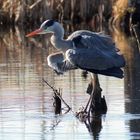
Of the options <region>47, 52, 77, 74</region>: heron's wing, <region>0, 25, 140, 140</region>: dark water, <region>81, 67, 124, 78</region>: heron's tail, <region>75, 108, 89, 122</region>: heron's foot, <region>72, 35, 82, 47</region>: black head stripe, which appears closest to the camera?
<region>0, 25, 140, 140</region>: dark water

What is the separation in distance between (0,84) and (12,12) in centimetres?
2010

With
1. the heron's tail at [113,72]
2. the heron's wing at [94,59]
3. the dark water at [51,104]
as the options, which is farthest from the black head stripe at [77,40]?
the dark water at [51,104]

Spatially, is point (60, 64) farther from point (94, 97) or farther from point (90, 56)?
point (94, 97)

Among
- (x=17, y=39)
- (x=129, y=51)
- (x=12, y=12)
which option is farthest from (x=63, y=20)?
(x=129, y=51)

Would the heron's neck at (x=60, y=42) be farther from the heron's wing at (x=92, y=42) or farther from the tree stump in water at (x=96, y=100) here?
the tree stump in water at (x=96, y=100)

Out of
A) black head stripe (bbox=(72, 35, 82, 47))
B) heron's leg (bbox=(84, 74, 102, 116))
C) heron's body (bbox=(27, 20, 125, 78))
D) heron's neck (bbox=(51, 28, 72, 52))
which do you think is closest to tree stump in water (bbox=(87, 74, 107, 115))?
heron's leg (bbox=(84, 74, 102, 116))

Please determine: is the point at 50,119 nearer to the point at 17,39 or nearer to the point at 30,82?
the point at 30,82

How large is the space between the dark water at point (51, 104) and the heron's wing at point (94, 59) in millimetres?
705

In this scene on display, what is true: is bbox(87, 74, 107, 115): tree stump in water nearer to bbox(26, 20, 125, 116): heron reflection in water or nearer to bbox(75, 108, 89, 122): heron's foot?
bbox(26, 20, 125, 116): heron reflection in water

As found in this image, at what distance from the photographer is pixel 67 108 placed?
41.9 feet

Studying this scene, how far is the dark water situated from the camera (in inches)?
424

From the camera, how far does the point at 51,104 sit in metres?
13.1

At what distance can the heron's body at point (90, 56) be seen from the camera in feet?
40.3

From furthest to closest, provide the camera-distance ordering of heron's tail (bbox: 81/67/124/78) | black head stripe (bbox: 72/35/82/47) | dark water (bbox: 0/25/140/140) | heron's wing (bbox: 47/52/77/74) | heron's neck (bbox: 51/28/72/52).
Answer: heron's neck (bbox: 51/28/72/52) → heron's wing (bbox: 47/52/77/74) → black head stripe (bbox: 72/35/82/47) → heron's tail (bbox: 81/67/124/78) → dark water (bbox: 0/25/140/140)
